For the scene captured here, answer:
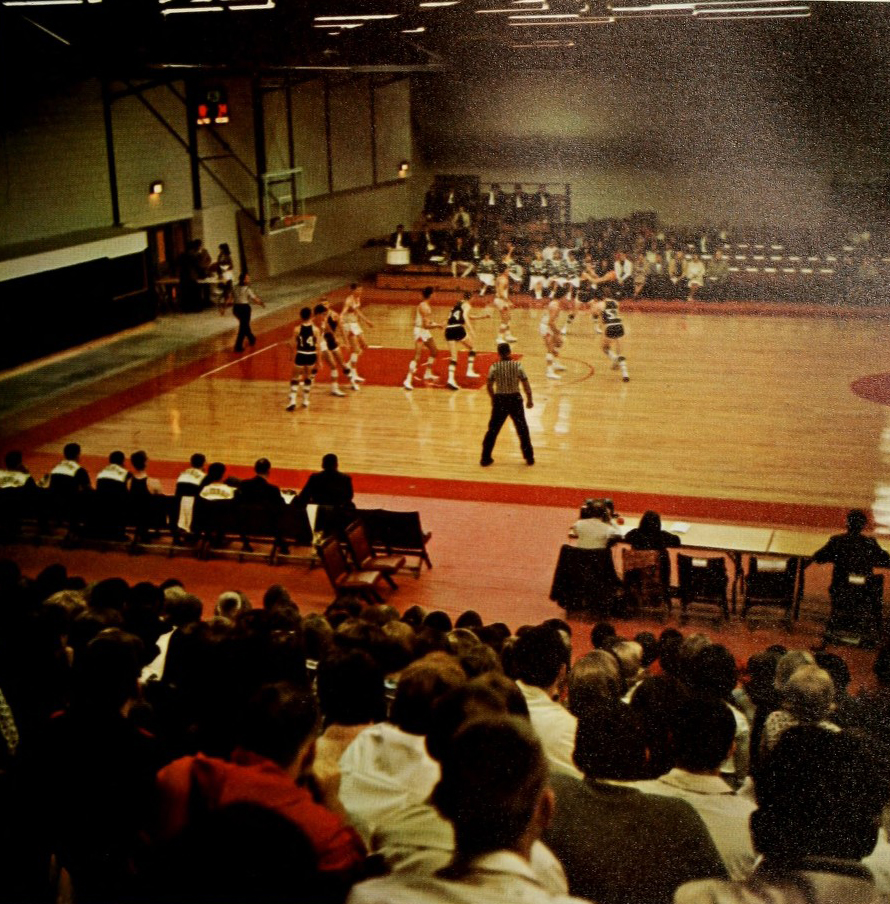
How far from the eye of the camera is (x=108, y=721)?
320 centimetres

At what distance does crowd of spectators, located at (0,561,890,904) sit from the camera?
7.13 feet

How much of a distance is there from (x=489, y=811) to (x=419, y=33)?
23.2m

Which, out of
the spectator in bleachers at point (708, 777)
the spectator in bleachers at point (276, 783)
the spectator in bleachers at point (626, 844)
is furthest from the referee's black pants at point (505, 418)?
the spectator in bleachers at point (626, 844)

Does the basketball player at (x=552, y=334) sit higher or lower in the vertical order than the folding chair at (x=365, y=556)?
higher

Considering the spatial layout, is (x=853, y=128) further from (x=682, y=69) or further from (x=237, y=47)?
(x=237, y=47)

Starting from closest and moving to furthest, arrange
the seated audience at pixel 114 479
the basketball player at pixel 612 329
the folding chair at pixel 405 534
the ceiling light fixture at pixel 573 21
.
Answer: the folding chair at pixel 405 534
the seated audience at pixel 114 479
the basketball player at pixel 612 329
the ceiling light fixture at pixel 573 21

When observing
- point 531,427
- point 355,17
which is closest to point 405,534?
point 531,427

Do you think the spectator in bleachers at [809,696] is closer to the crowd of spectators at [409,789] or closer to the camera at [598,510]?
the crowd of spectators at [409,789]

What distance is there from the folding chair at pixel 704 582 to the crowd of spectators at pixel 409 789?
148 inches

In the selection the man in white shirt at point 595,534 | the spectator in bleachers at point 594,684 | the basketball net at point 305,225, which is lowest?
the man in white shirt at point 595,534

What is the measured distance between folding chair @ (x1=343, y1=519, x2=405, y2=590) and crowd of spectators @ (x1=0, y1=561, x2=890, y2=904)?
4444 mm

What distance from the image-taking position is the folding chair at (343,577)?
831 centimetres

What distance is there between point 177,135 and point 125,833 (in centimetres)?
2005

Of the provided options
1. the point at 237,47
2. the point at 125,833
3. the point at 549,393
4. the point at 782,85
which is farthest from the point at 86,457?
the point at 782,85
